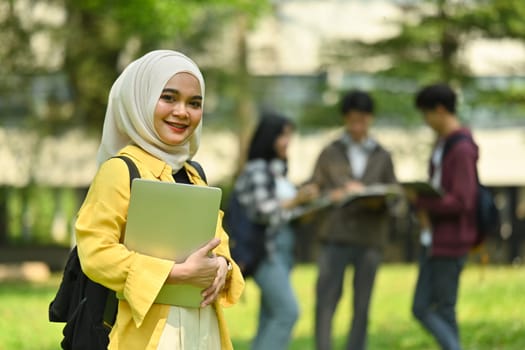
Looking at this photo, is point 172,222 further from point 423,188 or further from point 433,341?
point 433,341

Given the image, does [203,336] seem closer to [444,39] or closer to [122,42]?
[122,42]

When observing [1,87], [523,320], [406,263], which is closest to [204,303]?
[523,320]

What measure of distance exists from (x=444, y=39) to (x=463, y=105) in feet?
5.61

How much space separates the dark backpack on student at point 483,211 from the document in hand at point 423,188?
0.92 feet

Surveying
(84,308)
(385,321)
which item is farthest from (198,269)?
(385,321)

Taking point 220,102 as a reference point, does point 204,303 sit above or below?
above

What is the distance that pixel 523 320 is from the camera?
1257cm

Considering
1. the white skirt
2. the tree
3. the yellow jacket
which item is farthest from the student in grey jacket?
the tree

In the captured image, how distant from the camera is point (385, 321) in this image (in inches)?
567

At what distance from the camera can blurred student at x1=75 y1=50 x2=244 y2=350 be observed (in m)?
4.53

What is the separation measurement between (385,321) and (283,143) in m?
5.88

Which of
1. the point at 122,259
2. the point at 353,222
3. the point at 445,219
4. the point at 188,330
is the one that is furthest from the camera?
the point at 353,222

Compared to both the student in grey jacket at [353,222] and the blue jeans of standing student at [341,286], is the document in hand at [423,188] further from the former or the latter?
the blue jeans of standing student at [341,286]

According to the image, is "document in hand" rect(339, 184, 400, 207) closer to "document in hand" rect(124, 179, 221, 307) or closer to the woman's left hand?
the woman's left hand
